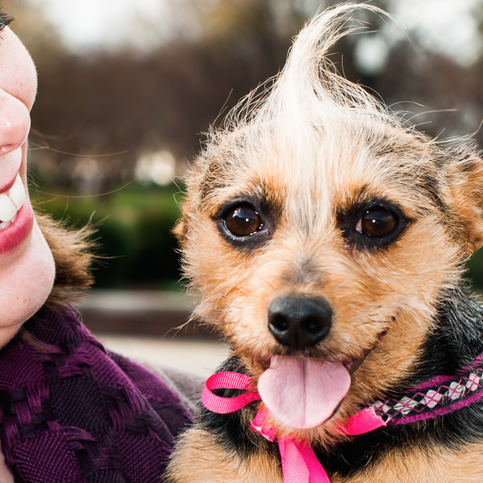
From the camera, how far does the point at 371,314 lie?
202cm

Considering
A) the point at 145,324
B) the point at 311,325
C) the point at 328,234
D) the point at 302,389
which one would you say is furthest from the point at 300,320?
the point at 145,324

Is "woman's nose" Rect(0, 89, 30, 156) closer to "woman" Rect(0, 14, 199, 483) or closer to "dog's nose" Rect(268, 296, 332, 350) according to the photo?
"woman" Rect(0, 14, 199, 483)

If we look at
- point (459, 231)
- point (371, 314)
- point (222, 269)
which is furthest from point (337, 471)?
point (459, 231)

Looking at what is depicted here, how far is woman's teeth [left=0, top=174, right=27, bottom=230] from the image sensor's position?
2.20 metres

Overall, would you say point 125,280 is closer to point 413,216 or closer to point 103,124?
point 103,124

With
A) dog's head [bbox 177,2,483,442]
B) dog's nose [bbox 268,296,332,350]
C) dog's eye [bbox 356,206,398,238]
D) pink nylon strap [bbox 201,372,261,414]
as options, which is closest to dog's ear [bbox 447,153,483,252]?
dog's head [bbox 177,2,483,442]

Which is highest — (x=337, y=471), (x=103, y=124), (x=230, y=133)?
(x=230, y=133)

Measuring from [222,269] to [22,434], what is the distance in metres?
0.99

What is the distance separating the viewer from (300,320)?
6.02 ft

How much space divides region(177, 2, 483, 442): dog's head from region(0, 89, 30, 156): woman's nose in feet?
2.74

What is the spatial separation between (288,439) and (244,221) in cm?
86

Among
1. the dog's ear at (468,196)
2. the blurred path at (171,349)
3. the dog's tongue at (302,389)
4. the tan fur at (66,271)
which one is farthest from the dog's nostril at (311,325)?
the blurred path at (171,349)

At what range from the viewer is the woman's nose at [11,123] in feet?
6.89

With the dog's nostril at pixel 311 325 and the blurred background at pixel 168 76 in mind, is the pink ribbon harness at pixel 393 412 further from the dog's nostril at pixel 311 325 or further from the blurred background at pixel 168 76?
the blurred background at pixel 168 76
